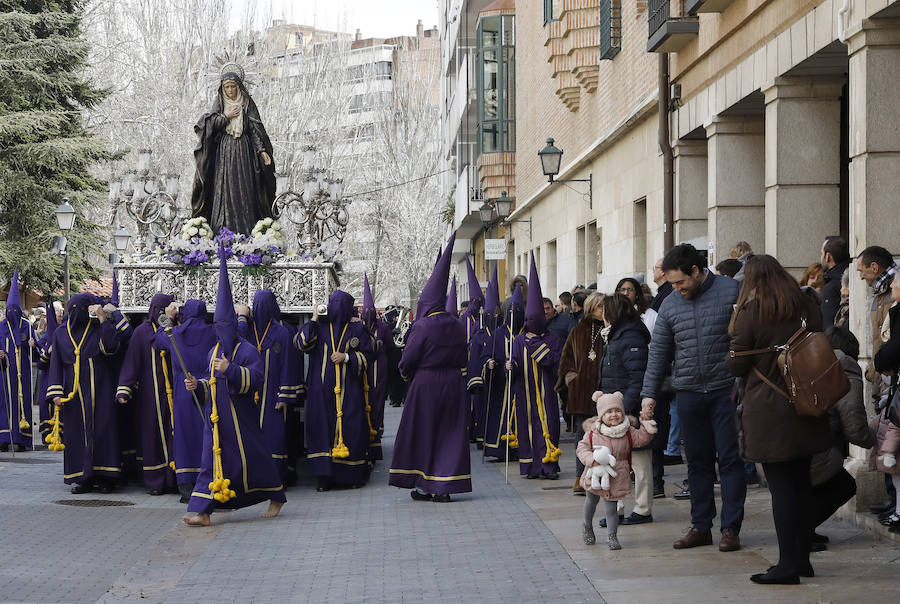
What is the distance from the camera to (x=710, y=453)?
937cm

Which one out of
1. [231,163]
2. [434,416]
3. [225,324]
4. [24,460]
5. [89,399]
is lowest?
[24,460]

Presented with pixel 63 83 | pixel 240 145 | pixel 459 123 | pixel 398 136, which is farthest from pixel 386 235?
pixel 240 145

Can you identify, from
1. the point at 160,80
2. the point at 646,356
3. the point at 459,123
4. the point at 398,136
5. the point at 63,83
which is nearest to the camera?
the point at 646,356

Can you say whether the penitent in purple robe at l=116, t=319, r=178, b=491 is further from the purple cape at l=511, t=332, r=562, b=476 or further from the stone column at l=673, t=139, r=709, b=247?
the stone column at l=673, t=139, r=709, b=247

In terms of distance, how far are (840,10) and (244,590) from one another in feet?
21.4

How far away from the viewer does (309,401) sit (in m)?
14.1

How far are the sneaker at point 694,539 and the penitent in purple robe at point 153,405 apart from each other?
6.01 m

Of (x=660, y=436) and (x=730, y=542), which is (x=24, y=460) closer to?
(x=660, y=436)

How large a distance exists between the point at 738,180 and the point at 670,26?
2128mm

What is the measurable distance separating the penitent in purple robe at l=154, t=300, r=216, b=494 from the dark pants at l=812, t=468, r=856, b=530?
517cm

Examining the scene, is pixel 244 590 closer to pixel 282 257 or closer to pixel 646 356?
pixel 646 356

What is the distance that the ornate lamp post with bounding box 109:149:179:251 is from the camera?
55.4 feet

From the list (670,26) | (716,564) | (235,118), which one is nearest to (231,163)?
(235,118)

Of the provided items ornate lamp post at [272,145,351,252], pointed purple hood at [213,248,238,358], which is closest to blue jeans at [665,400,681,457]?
ornate lamp post at [272,145,351,252]
